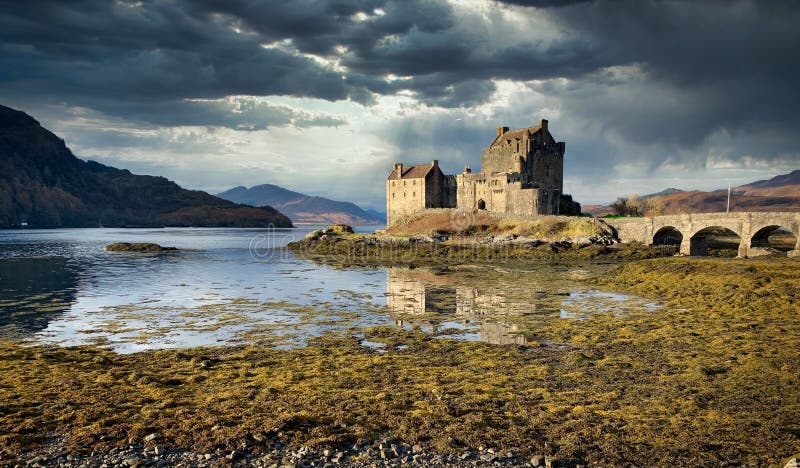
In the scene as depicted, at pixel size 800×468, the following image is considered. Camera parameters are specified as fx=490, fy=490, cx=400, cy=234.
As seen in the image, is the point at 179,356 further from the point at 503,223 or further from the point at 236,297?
the point at 503,223

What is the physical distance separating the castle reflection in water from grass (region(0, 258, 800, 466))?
5.95ft

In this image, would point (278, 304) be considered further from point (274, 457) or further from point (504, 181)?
point (504, 181)

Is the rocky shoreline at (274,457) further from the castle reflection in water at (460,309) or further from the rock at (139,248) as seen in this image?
the rock at (139,248)

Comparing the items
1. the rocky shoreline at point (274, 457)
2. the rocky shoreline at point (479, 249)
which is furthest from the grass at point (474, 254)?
the rocky shoreline at point (274, 457)

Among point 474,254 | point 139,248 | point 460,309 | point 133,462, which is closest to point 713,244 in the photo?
point 474,254

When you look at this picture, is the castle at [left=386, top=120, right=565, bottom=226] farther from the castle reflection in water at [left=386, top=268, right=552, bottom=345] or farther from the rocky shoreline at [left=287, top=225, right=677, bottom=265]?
the castle reflection in water at [left=386, top=268, right=552, bottom=345]

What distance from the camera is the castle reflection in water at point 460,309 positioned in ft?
68.0

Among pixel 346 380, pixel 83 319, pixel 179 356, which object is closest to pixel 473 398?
pixel 346 380

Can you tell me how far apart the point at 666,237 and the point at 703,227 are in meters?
9.65

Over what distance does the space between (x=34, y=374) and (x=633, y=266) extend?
39.2 m

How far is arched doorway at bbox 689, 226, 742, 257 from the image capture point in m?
53.6

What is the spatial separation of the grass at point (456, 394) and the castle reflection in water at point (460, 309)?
1.81 m

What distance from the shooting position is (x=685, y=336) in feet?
60.7

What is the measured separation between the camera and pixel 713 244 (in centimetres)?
5956
